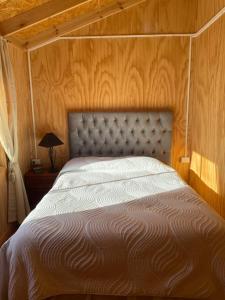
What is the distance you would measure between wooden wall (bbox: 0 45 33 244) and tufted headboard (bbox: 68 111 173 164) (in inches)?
22.3

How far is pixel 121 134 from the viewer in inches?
133

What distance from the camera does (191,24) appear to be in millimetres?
3227

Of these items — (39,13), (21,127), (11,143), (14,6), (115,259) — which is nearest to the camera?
(115,259)

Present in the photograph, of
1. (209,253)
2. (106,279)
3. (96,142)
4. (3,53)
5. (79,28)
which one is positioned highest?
(79,28)

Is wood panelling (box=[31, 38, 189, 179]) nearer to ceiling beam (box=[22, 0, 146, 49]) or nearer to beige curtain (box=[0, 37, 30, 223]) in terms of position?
ceiling beam (box=[22, 0, 146, 49])

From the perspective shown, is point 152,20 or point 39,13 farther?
point 152,20

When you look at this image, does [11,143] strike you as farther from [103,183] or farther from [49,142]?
[103,183]

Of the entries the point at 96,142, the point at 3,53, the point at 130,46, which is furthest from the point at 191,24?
the point at 3,53

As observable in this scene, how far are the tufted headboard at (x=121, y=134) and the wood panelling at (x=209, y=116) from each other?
1.22 feet

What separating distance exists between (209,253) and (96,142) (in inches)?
85.1

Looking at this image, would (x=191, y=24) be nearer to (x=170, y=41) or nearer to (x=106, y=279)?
(x=170, y=41)

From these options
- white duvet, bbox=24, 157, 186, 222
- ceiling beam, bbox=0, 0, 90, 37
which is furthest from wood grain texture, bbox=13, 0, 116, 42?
white duvet, bbox=24, 157, 186, 222

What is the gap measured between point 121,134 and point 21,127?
1254mm

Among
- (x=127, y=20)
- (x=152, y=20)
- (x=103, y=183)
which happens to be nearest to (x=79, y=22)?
(x=127, y=20)
